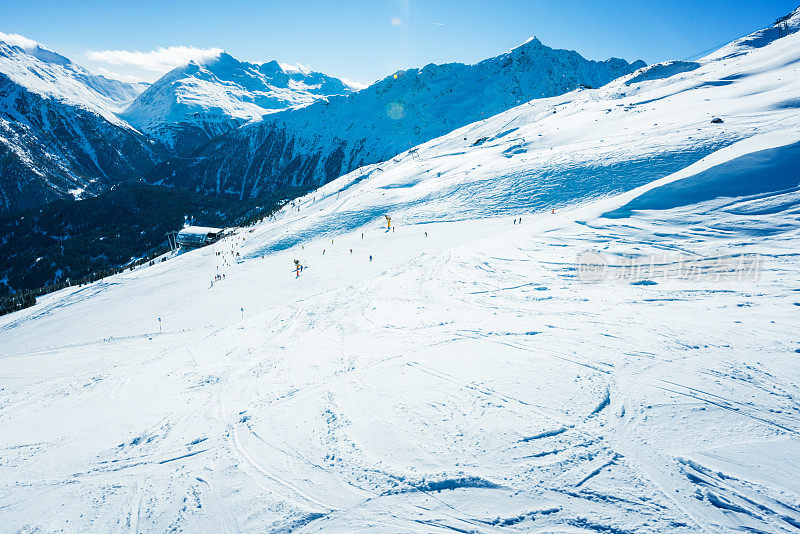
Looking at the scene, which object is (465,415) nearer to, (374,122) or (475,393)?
(475,393)

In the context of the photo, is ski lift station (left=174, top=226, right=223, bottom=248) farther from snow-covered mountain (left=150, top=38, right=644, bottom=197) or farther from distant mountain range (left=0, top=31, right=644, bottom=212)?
distant mountain range (left=0, top=31, right=644, bottom=212)

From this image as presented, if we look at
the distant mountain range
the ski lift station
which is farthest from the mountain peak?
the ski lift station

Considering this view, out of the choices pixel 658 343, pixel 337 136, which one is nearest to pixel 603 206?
pixel 658 343

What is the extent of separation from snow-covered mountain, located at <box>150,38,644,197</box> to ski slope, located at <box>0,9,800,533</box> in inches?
5769

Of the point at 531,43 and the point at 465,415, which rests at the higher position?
the point at 531,43

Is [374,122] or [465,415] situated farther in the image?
[374,122]

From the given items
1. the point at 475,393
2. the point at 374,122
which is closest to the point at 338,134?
the point at 374,122

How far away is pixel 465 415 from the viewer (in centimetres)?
691

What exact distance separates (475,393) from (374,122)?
188 metres

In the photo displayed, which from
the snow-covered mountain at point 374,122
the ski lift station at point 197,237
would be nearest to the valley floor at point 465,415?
the ski lift station at point 197,237

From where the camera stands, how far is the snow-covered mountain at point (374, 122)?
6506 inches

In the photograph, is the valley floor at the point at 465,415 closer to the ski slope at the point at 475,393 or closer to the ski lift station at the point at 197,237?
the ski slope at the point at 475,393

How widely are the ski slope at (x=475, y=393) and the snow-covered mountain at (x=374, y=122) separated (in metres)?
147

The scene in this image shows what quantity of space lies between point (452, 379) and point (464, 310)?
488cm
